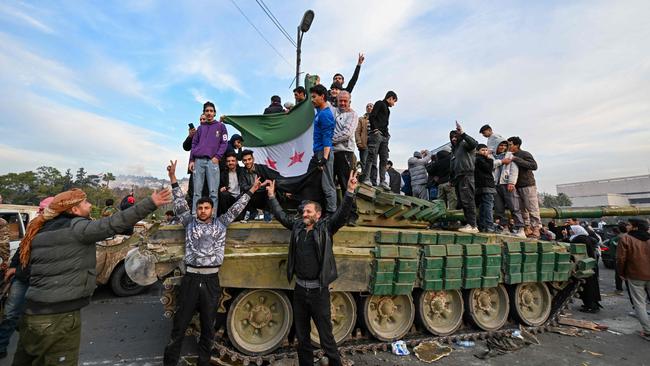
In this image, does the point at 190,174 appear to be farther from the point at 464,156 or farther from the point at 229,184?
the point at 464,156

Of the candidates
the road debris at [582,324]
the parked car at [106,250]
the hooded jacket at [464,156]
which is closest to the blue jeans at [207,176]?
the parked car at [106,250]

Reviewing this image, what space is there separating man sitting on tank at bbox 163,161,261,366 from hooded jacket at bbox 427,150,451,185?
606cm

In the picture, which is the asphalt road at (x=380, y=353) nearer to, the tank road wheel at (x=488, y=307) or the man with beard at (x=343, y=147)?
the tank road wheel at (x=488, y=307)

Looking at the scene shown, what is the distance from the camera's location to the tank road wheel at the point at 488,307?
589 centimetres

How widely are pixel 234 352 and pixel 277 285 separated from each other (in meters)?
1.04

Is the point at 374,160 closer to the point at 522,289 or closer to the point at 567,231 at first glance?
the point at 522,289

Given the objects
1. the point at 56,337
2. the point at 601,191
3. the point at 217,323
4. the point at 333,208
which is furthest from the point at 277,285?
the point at 601,191

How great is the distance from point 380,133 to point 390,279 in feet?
11.2

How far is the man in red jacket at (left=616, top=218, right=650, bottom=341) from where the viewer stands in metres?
5.95

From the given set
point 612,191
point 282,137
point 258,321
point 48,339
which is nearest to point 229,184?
point 282,137

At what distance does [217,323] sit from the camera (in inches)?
180

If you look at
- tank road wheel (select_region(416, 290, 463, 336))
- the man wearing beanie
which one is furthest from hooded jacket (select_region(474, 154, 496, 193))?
the man wearing beanie

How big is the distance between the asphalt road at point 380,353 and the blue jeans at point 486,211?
7.17 ft

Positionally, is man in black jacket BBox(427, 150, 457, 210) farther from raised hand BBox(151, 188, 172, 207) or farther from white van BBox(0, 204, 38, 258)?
white van BBox(0, 204, 38, 258)
